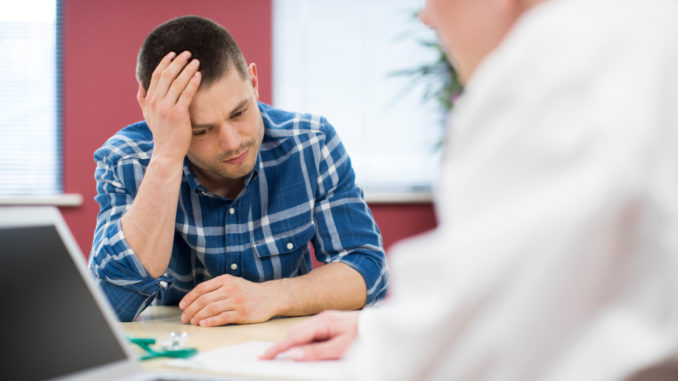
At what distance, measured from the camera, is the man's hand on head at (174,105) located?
4.59ft

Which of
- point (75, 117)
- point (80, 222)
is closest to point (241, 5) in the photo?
point (75, 117)

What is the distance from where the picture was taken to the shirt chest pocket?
153cm

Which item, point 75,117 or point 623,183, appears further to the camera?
point 75,117

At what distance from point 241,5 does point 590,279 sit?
135 inches

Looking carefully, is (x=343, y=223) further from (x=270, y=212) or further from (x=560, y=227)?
(x=560, y=227)

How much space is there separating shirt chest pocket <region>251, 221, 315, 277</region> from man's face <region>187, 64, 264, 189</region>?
0.56 ft

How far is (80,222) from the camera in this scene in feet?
11.1

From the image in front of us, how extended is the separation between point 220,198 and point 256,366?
0.81 meters

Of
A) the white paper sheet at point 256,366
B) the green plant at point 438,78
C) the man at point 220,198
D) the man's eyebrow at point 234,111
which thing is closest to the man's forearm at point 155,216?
the man at point 220,198

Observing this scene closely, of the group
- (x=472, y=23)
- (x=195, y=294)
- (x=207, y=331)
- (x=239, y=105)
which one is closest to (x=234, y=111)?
(x=239, y=105)

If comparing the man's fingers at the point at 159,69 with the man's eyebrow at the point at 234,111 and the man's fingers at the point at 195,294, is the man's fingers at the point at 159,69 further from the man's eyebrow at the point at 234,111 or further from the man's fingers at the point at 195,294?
the man's fingers at the point at 195,294

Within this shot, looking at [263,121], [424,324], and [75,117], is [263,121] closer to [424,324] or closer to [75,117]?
[424,324]

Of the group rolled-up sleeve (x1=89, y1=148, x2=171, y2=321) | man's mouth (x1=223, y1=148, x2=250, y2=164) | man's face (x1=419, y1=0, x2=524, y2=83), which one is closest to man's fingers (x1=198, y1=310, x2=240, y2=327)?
rolled-up sleeve (x1=89, y1=148, x2=171, y2=321)

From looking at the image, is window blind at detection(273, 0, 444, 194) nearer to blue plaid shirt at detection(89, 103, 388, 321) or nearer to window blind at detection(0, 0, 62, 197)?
window blind at detection(0, 0, 62, 197)
